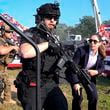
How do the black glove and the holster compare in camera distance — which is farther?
the holster

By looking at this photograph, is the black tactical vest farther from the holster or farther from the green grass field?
the green grass field

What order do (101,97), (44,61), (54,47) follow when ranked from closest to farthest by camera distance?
(54,47)
(44,61)
(101,97)

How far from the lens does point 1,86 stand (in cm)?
848

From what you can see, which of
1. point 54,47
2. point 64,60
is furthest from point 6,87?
point 54,47

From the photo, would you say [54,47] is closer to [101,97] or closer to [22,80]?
[22,80]

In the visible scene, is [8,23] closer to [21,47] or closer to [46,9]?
[21,47]

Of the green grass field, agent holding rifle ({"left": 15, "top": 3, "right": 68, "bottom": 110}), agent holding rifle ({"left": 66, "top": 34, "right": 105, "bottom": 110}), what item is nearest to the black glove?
agent holding rifle ({"left": 15, "top": 3, "right": 68, "bottom": 110})

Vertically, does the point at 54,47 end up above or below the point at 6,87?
above

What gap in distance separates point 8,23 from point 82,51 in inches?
161

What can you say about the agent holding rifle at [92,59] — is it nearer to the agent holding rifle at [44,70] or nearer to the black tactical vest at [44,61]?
the agent holding rifle at [44,70]

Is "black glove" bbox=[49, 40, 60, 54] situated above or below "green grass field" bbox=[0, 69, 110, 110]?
above

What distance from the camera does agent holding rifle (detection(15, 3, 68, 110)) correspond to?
432 centimetres

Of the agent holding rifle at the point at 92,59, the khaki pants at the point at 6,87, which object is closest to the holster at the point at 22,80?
the agent holding rifle at the point at 92,59

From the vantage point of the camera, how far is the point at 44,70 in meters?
4.44
